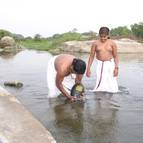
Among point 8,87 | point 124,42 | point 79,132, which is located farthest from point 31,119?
point 124,42

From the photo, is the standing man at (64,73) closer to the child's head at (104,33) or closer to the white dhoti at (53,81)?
the white dhoti at (53,81)

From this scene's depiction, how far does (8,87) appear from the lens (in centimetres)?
1061

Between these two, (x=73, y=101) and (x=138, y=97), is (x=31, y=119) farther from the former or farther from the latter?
(x=138, y=97)

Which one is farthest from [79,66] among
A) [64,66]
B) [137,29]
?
[137,29]

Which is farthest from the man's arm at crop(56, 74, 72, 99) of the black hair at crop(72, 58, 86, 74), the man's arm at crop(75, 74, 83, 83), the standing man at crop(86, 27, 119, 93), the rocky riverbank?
the rocky riverbank

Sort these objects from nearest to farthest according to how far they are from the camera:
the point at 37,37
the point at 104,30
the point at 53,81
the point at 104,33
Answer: the point at 53,81, the point at 104,30, the point at 104,33, the point at 37,37

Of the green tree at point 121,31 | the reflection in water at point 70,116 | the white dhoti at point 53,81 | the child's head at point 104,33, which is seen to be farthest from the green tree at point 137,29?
the reflection in water at point 70,116

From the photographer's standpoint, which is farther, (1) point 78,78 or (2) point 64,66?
(1) point 78,78

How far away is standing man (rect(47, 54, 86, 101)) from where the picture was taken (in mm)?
7500

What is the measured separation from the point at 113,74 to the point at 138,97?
88cm

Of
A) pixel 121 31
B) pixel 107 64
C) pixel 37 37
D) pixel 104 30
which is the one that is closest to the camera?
pixel 104 30

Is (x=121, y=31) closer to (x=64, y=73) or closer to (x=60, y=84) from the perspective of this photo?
(x=60, y=84)

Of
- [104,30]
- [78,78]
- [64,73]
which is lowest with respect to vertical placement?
[78,78]

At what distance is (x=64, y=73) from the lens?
785cm
